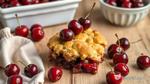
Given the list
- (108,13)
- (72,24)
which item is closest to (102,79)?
(72,24)

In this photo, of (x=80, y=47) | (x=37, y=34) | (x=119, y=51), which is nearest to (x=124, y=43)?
(x=119, y=51)

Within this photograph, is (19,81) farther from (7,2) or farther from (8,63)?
(7,2)

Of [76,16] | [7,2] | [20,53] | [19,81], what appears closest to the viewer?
[19,81]

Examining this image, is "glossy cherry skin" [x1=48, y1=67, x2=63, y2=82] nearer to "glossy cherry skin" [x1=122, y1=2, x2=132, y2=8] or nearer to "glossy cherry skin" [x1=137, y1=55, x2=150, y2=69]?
"glossy cherry skin" [x1=137, y1=55, x2=150, y2=69]

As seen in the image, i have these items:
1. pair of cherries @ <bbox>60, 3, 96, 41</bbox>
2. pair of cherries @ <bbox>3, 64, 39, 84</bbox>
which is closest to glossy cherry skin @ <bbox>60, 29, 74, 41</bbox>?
pair of cherries @ <bbox>60, 3, 96, 41</bbox>

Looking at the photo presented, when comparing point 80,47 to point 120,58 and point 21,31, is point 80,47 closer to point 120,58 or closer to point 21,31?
point 120,58

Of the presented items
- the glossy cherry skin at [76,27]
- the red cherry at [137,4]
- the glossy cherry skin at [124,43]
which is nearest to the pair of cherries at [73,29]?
the glossy cherry skin at [76,27]
